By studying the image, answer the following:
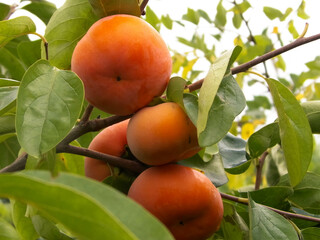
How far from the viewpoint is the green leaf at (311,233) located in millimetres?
1121

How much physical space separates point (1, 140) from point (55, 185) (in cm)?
81

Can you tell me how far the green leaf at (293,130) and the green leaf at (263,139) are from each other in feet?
0.81

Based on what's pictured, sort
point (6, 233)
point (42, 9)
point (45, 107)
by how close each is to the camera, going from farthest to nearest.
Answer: point (42, 9)
point (45, 107)
point (6, 233)

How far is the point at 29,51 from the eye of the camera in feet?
4.68

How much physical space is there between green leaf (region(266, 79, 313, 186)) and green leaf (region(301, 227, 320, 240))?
0.21 m

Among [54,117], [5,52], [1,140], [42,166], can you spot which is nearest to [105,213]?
[54,117]

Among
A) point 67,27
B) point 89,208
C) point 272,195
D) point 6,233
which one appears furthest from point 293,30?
point 89,208

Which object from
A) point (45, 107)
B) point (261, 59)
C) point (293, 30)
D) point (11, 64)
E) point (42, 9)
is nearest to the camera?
point (45, 107)

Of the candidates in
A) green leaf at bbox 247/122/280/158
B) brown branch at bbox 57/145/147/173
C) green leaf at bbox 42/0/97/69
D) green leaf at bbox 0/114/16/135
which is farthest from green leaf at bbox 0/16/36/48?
green leaf at bbox 247/122/280/158

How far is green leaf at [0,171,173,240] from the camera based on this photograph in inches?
18.7

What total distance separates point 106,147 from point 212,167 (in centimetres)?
24

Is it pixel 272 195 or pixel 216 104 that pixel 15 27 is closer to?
pixel 216 104

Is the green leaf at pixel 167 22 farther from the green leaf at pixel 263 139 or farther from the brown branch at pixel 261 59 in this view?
the brown branch at pixel 261 59

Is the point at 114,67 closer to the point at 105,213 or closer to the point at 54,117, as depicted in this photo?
the point at 54,117
